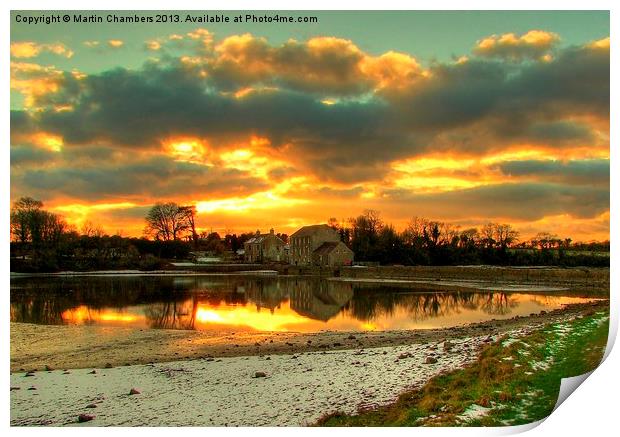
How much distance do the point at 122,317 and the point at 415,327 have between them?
11.3 meters

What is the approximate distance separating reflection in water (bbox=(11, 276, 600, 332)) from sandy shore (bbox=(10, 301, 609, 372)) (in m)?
1.62

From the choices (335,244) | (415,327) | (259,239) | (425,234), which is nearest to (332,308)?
(415,327)

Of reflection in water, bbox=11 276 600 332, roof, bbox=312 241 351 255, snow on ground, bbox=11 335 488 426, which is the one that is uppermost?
roof, bbox=312 241 351 255

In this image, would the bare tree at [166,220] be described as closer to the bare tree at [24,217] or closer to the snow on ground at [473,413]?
the bare tree at [24,217]

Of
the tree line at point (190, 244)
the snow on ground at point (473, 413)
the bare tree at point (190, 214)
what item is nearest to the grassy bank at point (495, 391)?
the snow on ground at point (473, 413)

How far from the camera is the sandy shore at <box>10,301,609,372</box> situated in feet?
40.1

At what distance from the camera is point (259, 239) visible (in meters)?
76.9

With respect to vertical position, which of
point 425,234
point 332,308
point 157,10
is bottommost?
point 332,308

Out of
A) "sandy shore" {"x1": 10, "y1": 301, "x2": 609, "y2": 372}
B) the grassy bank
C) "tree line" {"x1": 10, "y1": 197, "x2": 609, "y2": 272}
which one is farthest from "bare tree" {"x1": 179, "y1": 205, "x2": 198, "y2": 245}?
the grassy bank

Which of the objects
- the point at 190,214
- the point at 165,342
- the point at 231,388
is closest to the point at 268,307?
the point at 165,342

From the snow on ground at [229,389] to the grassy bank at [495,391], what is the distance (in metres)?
0.42

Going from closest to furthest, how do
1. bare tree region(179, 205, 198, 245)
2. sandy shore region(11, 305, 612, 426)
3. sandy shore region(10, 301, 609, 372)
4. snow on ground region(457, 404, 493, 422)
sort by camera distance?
snow on ground region(457, 404, 493, 422) → sandy shore region(11, 305, 612, 426) → sandy shore region(10, 301, 609, 372) → bare tree region(179, 205, 198, 245)

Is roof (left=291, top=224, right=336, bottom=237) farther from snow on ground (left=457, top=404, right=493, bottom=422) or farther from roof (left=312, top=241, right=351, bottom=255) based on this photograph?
snow on ground (left=457, top=404, right=493, bottom=422)
